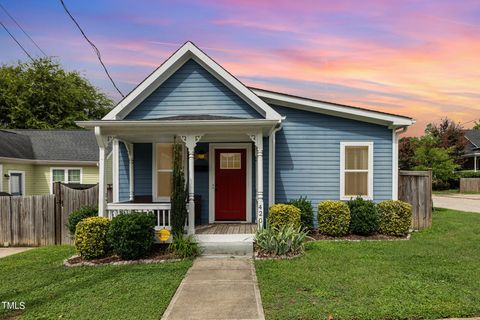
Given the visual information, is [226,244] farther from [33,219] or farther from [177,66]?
[33,219]

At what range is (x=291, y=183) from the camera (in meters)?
10.4

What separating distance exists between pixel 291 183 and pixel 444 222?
19.7 feet

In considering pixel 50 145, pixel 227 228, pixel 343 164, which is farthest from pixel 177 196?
pixel 50 145

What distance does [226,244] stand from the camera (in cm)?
811

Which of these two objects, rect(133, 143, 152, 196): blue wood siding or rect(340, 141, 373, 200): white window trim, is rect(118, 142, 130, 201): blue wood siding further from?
rect(340, 141, 373, 200): white window trim

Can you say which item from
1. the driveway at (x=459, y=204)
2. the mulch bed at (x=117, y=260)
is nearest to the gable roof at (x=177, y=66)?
the mulch bed at (x=117, y=260)

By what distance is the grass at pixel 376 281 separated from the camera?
452 cm

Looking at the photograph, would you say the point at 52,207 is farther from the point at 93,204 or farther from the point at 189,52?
the point at 189,52

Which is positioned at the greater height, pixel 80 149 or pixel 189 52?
pixel 189 52

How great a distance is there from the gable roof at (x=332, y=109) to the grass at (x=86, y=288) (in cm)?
542

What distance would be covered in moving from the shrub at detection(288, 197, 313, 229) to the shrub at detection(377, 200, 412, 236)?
6.21 ft

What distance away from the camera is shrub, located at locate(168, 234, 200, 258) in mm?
7668

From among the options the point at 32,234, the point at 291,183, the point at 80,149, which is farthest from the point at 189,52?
the point at 80,149

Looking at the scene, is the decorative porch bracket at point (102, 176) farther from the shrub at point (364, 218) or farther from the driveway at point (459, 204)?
the driveway at point (459, 204)
